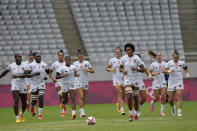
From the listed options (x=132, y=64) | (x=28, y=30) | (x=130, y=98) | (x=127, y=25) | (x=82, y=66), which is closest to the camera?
(x=130, y=98)

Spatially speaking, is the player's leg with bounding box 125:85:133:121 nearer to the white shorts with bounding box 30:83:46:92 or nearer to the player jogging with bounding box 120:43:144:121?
the player jogging with bounding box 120:43:144:121

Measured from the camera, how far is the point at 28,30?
1574 inches

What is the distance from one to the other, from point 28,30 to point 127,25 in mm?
6716

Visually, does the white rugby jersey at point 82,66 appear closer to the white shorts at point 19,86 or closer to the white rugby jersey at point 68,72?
the white rugby jersey at point 68,72

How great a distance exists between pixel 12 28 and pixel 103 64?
6868mm

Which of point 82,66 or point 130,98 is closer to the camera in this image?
point 130,98

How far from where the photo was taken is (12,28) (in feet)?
131

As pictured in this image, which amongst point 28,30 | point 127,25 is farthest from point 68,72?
point 127,25

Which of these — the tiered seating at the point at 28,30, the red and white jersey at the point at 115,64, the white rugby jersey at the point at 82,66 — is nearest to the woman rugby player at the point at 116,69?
the red and white jersey at the point at 115,64

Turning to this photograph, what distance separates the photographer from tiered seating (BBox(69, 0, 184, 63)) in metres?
39.8

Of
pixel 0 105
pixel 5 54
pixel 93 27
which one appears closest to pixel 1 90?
pixel 0 105

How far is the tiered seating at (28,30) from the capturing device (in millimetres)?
38031

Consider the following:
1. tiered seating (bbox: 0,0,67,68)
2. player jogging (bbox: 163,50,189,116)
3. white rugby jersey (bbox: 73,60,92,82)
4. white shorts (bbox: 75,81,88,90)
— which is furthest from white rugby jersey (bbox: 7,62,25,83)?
tiered seating (bbox: 0,0,67,68)

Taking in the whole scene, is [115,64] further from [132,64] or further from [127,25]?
[127,25]
